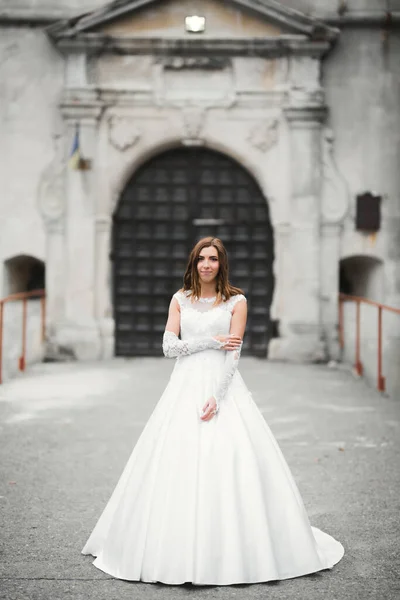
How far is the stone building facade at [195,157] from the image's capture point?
12.9 meters

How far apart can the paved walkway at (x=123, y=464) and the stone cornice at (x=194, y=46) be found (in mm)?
4790

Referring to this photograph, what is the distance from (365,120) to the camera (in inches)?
521

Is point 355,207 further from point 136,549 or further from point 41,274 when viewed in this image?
point 136,549

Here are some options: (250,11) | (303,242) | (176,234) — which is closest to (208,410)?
(303,242)

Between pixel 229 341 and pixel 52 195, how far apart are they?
9227 millimetres

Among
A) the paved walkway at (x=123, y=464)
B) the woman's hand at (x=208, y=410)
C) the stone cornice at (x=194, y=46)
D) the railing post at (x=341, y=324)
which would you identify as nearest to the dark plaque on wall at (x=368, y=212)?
the railing post at (x=341, y=324)

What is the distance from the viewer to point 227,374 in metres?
4.40

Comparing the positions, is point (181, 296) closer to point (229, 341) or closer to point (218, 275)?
point (218, 275)

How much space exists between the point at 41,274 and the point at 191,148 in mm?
3558

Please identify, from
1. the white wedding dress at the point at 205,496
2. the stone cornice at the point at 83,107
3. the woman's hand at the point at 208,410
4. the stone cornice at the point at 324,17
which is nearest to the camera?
the white wedding dress at the point at 205,496

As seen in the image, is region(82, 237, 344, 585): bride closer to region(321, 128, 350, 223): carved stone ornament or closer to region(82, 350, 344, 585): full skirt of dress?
region(82, 350, 344, 585): full skirt of dress

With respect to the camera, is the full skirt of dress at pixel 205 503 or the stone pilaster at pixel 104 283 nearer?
the full skirt of dress at pixel 205 503

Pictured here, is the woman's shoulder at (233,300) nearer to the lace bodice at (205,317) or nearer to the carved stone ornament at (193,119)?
the lace bodice at (205,317)

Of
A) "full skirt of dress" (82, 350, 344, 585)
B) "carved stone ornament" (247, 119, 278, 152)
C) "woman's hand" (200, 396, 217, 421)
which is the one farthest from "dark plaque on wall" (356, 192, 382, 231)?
"woman's hand" (200, 396, 217, 421)
